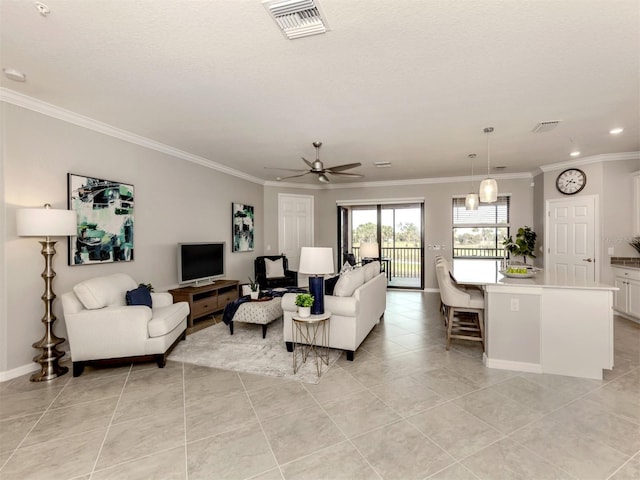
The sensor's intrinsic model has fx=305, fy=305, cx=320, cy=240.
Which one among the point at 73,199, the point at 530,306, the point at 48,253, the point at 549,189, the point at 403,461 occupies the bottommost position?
the point at 403,461

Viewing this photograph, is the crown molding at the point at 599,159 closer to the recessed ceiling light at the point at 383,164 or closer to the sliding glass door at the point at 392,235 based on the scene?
the sliding glass door at the point at 392,235

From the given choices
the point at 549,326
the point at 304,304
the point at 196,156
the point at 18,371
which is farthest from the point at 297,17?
the point at 18,371

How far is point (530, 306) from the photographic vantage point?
9.96ft

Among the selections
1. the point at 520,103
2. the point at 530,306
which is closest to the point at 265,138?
the point at 520,103

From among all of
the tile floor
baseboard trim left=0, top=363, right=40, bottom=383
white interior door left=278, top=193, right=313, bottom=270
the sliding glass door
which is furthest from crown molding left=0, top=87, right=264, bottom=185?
the sliding glass door

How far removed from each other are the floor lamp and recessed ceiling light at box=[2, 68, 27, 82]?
3.70ft

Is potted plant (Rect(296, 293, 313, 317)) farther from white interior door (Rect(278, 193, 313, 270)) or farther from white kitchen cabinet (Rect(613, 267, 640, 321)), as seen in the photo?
white kitchen cabinet (Rect(613, 267, 640, 321))

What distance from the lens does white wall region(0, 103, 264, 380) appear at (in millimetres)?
2939

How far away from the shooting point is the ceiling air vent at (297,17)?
1799 millimetres

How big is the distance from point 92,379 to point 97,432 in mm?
1020

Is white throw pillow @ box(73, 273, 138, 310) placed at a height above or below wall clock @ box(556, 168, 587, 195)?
below

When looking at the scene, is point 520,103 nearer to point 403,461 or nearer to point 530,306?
point 530,306

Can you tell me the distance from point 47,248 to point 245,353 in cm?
226

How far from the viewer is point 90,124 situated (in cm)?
359
